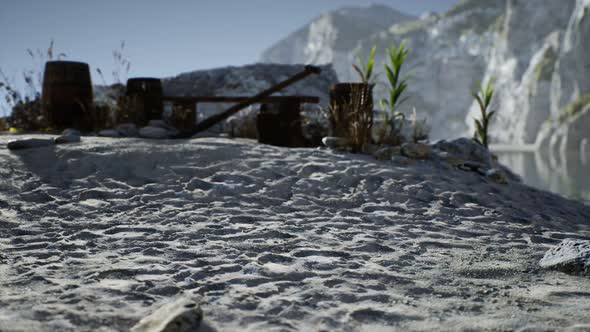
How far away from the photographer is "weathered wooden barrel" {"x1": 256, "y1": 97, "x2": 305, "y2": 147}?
5.90 meters

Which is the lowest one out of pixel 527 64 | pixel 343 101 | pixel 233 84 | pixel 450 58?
pixel 343 101

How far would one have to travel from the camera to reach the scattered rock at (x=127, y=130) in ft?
21.8

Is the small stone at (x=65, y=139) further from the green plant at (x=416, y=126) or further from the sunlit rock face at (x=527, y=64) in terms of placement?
the sunlit rock face at (x=527, y=64)

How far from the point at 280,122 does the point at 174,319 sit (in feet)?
15.2

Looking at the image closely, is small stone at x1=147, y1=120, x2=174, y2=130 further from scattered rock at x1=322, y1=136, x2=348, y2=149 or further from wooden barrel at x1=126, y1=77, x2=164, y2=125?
scattered rock at x1=322, y1=136, x2=348, y2=149

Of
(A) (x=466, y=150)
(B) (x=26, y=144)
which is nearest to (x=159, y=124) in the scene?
(B) (x=26, y=144)

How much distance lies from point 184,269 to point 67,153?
9.81 ft

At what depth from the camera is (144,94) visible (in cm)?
727

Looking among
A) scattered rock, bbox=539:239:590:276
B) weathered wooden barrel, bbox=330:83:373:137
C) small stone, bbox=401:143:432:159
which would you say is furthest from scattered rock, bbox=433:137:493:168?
scattered rock, bbox=539:239:590:276

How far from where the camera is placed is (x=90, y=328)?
1525 mm

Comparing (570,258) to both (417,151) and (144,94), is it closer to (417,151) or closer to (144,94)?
(417,151)

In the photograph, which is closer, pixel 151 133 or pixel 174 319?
pixel 174 319

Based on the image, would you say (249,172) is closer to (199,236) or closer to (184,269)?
(199,236)

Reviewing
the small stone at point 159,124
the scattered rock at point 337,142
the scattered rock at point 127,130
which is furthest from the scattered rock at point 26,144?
the scattered rock at point 337,142
